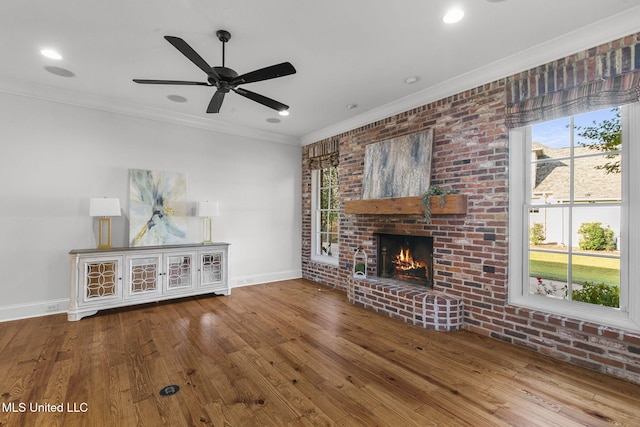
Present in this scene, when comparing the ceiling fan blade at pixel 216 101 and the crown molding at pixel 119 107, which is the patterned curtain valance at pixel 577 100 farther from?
the crown molding at pixel 119 107

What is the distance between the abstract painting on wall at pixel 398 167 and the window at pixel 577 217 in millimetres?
960

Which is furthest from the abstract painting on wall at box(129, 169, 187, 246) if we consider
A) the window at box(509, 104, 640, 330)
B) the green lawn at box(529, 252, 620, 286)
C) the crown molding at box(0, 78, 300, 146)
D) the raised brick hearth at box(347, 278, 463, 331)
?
the green lawn at box(529, 252, 620, 286)

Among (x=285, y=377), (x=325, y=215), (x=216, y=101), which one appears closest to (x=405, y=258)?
(x=325, y=215)

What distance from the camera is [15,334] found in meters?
3.18

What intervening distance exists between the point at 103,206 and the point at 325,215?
3.52 meters

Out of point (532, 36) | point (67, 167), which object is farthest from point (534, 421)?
point (67, 167)

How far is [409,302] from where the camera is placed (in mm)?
3527

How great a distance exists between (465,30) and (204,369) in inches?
142

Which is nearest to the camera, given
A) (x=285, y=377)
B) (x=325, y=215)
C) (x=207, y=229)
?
(x=285, y=377)

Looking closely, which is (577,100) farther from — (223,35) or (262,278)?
(262,278)

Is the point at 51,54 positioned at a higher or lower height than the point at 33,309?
higher

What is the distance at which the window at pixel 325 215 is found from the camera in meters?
5.57

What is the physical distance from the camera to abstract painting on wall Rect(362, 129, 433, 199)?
3.72 m

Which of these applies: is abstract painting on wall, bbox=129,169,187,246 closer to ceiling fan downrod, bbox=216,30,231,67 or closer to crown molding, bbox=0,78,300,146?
crown molding, bbox=0,78,300,146
